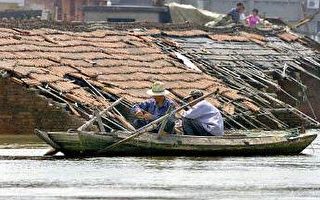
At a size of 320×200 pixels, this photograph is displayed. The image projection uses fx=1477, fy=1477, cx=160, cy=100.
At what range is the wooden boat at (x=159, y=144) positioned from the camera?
24330 mm

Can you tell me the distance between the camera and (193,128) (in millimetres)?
25828

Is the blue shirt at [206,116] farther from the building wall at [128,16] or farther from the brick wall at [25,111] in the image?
the building wall at [128,16]

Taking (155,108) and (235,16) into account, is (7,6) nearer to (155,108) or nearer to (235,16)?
(235,16)

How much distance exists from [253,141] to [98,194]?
7.42 m

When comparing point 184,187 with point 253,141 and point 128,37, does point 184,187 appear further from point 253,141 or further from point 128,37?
point 128,37

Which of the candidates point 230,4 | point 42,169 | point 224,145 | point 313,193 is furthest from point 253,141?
point 230,4

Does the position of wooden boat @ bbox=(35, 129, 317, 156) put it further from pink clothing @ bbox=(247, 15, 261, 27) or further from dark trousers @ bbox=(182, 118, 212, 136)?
pink clothing @ bbox=(247, 15, 261, 27)

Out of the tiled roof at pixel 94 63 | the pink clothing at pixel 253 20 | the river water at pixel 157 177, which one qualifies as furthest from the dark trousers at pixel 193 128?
the pink clothing at pixel 253 20

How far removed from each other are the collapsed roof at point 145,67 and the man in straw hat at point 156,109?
14.8ft

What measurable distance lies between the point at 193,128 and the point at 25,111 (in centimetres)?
584

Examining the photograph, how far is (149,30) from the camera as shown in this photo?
40156mm

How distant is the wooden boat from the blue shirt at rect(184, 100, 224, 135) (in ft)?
1.40

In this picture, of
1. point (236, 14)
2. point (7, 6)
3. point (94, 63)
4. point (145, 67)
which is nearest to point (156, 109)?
point (94, 63)

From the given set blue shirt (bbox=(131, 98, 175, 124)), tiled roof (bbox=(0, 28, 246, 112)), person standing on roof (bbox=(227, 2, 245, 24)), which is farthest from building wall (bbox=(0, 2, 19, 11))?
blue shirt (bbox=(131, 98, 175, 124))
